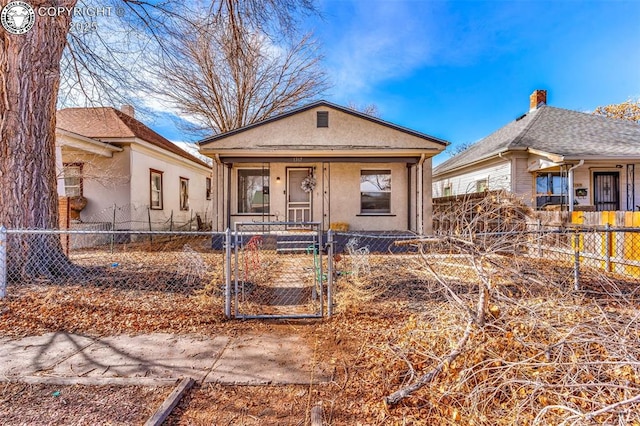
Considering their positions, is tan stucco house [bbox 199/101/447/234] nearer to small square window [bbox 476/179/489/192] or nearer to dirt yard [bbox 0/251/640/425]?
small square window [bbox 476/179/489/192]

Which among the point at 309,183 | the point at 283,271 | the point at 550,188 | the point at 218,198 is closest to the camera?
the point at 283,271

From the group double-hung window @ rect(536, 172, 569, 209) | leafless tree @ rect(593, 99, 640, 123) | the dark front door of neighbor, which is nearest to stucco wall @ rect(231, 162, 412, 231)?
double-hung window @ rect(536, 172, 569, 209)

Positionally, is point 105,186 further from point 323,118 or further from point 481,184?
point 481,184

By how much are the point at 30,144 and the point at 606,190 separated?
16.8 metres

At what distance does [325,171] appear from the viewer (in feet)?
36.9

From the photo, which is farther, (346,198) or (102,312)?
(346,198)

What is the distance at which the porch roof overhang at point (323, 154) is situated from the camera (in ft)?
32.2

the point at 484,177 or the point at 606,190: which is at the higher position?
the point at 484,177

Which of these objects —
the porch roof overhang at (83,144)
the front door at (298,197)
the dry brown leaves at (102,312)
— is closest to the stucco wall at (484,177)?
the front door at (298,197)

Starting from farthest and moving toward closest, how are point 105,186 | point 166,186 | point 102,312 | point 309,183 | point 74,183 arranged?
point 166,186, point 74,183, point 105,186, point 309,183, point 102,312

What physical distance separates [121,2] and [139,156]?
19.4 feet

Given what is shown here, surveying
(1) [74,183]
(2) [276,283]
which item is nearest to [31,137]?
(2) [276,283]

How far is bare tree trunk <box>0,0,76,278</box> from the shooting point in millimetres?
5113

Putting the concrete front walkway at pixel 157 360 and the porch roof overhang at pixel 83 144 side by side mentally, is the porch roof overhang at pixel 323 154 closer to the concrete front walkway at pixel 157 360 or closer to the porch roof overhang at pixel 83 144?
the porch roof overhang at pixel 83 144
